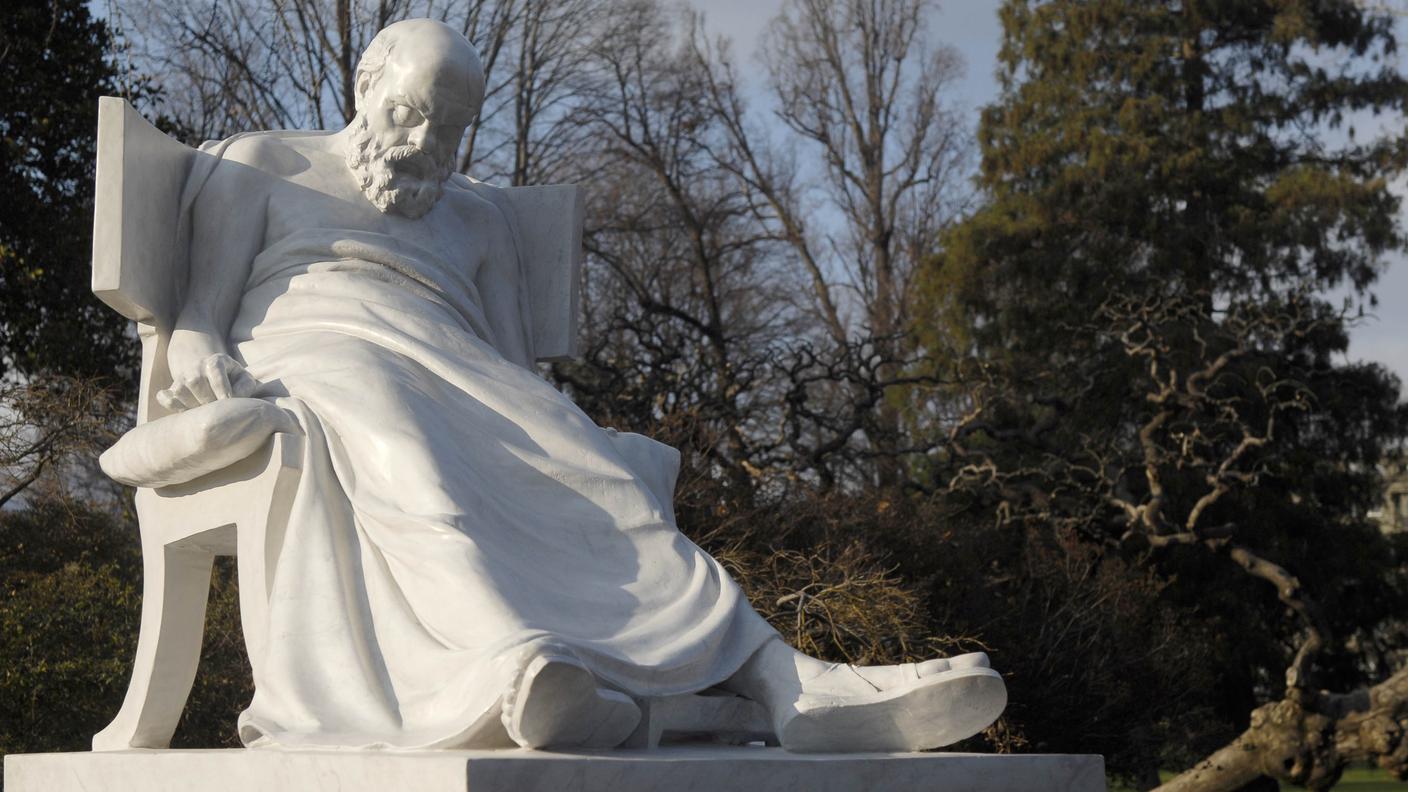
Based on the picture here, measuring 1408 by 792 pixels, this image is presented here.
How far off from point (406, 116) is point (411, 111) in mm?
23

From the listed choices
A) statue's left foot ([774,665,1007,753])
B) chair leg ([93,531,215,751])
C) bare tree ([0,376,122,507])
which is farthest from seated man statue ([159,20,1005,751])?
bare tree ([0,376,122,507])

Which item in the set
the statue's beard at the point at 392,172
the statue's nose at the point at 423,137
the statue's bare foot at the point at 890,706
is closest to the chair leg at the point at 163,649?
the statue's beard at the point at 392,172

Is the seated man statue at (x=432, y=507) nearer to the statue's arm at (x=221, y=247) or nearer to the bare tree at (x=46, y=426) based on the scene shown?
the statue's arm at (x=221, y=247)

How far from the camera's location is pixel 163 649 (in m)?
3.62

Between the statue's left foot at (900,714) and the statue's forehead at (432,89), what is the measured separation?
5.12 ft

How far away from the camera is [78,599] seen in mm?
10000

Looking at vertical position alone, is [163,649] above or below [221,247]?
below

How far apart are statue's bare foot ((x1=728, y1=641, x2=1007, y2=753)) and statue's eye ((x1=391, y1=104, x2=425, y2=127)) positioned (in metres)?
1.56

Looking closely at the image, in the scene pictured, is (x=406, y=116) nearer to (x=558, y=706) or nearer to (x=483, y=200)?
(x=483, y=200)

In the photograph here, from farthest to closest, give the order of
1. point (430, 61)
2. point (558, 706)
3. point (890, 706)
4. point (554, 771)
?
1. point (430, 61)
2. point (890, 706)
3. point (558, 706)
4. point (554, 771)

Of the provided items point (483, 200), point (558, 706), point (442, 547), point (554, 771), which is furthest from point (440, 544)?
point (483, 200)

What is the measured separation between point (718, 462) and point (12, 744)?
5589 mm

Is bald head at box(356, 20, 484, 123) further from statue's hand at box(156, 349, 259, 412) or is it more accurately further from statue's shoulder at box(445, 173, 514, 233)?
statue's hand at box(156, 349, 259, 412)

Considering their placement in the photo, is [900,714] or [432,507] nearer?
[900,714]
